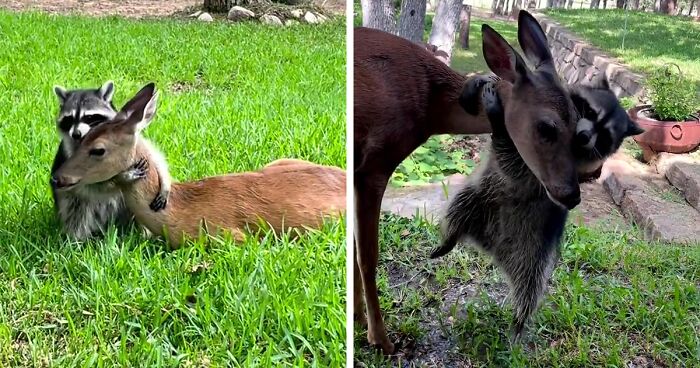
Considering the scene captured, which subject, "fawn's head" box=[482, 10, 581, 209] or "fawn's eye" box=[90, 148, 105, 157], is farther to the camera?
"fawn's eye" box=[90, 148, 105, 157]

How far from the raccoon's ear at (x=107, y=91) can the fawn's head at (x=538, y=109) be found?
538 millimetres

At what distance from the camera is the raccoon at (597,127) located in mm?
880

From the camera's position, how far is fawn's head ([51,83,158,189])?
1.06 metres

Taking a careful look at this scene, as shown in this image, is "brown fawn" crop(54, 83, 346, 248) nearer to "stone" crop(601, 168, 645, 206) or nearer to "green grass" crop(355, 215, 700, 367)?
"green grass" crop(355, 215, 700, 367)

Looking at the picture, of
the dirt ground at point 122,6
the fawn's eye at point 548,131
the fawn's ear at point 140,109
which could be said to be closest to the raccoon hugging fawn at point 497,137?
the fawn's eye at point 548,131

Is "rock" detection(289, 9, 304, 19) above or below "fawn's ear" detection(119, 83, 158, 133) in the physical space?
above

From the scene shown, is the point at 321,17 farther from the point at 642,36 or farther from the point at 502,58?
the point at 642,36

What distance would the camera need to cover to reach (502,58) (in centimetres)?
88

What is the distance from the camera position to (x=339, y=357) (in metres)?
1.08

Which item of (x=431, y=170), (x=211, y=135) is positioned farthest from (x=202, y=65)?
(x=431, y=170)

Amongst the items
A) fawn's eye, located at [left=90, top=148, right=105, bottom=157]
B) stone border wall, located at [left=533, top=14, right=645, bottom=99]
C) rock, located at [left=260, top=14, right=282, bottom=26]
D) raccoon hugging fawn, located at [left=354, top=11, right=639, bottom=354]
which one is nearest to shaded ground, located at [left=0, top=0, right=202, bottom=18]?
rock, located at [left=260, top=14, right=282, bottom=26]

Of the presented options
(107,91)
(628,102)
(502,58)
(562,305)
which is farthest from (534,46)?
(107,91)

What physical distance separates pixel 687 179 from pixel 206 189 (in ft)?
2.47

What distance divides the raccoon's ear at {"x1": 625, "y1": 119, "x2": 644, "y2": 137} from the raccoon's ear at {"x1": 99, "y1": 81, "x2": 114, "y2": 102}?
2.31ft
